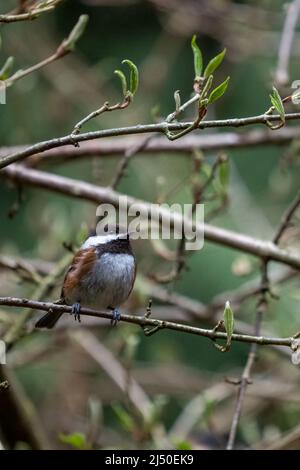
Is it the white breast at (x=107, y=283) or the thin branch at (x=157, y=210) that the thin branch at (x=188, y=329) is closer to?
the white breast at (x=107, y=283)

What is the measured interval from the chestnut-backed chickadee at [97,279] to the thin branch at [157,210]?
1.23 feet

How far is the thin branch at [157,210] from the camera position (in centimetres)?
360

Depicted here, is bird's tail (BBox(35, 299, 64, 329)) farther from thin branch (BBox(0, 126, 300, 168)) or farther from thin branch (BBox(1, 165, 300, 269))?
thin branch (BBox(0, 126, 300, 168))

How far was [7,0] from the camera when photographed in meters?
6.05

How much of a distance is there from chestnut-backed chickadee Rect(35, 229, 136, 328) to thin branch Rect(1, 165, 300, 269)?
1.23 feet

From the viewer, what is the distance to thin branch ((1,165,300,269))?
11.8 feet

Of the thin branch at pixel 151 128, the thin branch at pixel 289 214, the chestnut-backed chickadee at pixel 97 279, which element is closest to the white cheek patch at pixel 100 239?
the chestnut-backed chickadee at pixel 97 279

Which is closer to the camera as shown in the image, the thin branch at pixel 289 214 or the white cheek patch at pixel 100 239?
the thin branch at pixel 289 214

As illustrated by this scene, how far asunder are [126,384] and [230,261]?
2.46 meters

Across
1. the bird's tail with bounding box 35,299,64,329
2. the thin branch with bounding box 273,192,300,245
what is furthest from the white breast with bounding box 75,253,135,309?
the thin branch with bounding box 273,192,300,245
